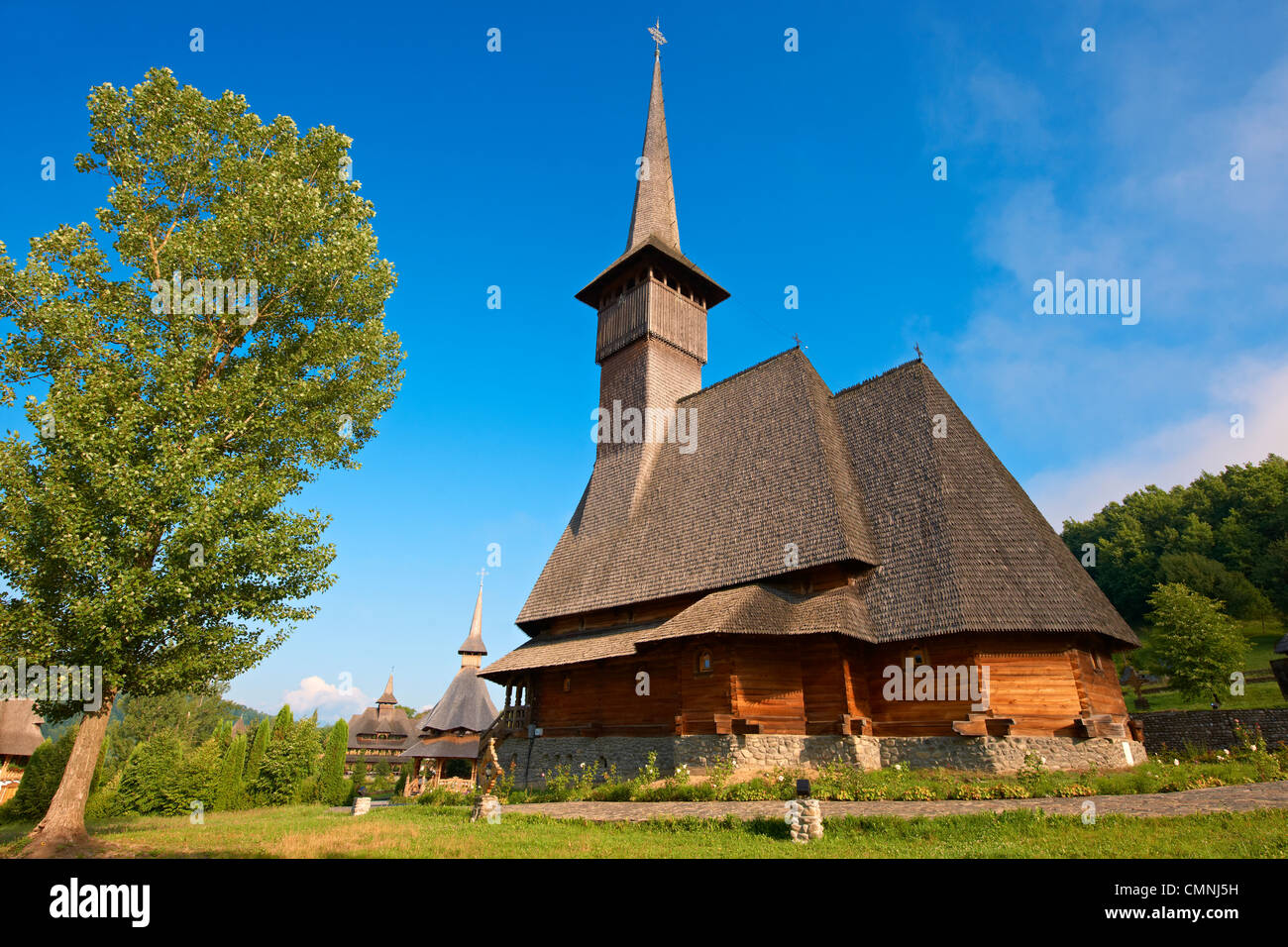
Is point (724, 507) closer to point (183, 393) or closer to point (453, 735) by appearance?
point (183, 393)

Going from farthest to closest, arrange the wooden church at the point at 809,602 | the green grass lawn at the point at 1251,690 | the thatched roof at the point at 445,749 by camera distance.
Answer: the thatched roof at the point at 445,749 < the green grass lawn at the point at 1251,690 < the wooden church at the point at 809,602

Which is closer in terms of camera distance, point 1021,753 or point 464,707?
point 1021,753

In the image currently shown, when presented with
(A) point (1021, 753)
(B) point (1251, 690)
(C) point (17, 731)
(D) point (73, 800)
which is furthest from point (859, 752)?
(C) point (17, 731)

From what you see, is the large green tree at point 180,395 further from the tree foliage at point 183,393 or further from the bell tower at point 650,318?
the bell tower at point 650,318

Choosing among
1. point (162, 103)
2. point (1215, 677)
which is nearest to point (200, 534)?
point (162, 103)

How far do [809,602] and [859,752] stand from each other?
405cm

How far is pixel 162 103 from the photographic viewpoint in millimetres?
15344

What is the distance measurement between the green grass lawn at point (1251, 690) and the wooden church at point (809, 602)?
1612cm

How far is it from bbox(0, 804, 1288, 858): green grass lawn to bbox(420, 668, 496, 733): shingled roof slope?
28261 mm

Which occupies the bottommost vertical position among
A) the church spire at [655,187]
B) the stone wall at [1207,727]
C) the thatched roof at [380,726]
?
the thatched roof at [380,726]

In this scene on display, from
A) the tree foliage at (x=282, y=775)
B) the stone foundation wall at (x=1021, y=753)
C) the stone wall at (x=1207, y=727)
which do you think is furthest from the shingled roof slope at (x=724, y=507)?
the tree foliage at (x=282, y=775)

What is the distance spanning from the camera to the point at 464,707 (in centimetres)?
4206

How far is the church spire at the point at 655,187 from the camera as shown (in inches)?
1320

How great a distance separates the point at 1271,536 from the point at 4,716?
93.8m
